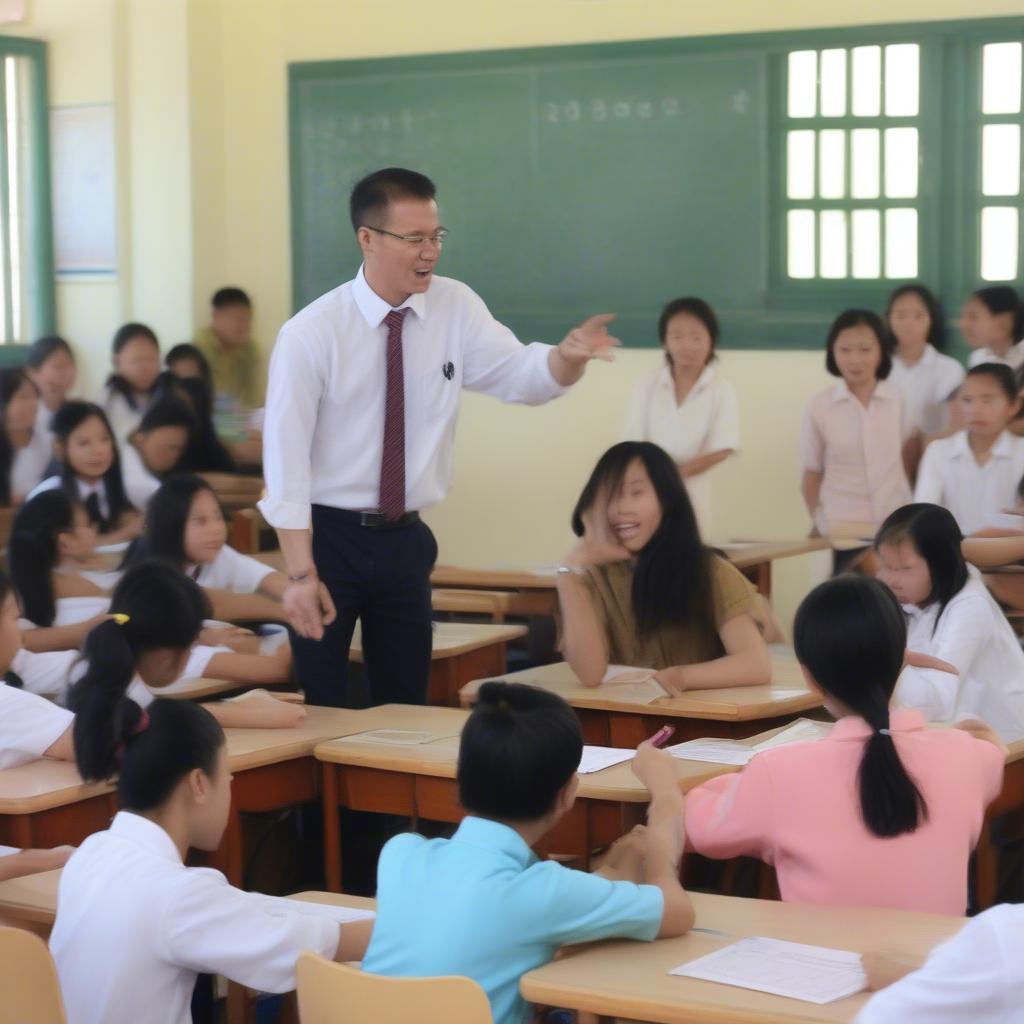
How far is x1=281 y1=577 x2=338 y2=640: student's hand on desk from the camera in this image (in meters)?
3.50

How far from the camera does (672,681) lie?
3584 millimetres

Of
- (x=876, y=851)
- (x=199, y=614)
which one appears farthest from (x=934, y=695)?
(x=199, y=614)

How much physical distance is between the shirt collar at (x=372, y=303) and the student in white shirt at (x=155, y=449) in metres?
2.11

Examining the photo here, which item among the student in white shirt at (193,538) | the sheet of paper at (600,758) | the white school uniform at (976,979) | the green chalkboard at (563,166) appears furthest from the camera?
the green chalkboard at (563,166)

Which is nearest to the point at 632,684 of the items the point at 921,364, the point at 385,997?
the point at 385,997

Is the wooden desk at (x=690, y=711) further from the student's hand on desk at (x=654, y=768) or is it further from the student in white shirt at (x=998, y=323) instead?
the student in white shirt at (x=998, y=323)

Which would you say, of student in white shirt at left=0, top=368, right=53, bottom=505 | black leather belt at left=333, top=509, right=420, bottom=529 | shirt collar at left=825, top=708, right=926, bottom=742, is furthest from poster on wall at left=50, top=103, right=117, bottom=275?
shirt collar at left=825, top=708, right=926, bottom=742

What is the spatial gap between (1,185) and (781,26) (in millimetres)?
3497

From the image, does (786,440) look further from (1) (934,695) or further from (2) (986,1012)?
(2) (986,1012)

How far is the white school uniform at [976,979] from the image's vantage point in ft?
5.14

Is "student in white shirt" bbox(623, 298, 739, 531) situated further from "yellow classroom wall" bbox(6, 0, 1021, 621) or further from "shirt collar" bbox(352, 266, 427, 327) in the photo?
"shirt collar" bbox(352, 266, 427, 327)

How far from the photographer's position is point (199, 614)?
3.28 meters

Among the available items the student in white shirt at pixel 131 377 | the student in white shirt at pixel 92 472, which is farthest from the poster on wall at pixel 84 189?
the student in white shirt at pixel 92 472

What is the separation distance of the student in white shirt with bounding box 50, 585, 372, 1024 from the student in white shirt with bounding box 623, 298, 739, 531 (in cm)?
403
